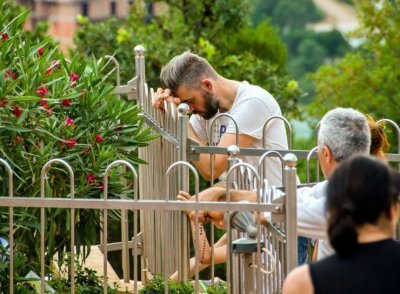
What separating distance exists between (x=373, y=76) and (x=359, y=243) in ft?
48.3

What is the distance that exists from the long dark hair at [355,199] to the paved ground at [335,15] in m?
78.1

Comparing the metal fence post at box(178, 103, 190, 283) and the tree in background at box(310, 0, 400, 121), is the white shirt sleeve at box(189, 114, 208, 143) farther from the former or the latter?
the tree in background at box(310, 0, 400, 121)

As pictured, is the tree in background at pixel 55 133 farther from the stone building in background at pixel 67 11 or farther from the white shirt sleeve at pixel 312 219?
the stone building in background at pixel 67 11

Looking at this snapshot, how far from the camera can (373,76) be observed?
63.1 ft

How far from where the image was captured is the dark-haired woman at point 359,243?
4641mm

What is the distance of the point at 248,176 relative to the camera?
6602 millimetres

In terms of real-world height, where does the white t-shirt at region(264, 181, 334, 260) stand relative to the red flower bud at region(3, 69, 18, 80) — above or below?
below

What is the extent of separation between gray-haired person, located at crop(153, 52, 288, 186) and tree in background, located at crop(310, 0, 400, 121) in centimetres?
1062

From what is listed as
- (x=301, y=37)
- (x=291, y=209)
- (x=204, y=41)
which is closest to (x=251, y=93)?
(x=291, y=209)

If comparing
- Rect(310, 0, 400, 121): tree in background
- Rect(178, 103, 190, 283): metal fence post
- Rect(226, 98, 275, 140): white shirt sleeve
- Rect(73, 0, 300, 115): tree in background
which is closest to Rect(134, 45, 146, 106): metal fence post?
Rect(226, 98, 275, 140): white shirt sleeve

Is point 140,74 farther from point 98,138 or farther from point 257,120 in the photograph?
point 98,138

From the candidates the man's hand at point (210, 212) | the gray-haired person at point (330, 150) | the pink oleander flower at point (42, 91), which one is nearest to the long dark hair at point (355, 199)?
the gray-haired person at point (330, 150)

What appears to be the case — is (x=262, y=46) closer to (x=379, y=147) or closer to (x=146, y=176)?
(x=146, y=176)

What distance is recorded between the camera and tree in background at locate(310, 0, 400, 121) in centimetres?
1903
